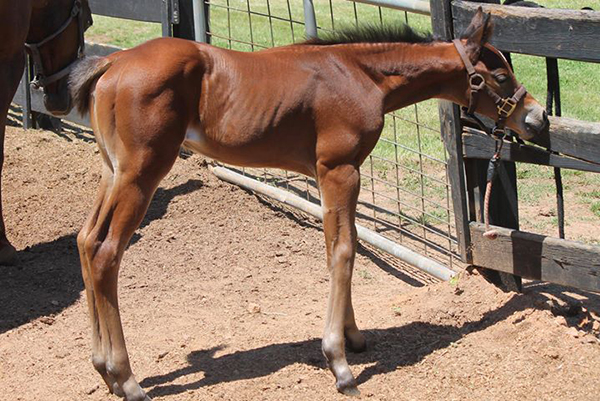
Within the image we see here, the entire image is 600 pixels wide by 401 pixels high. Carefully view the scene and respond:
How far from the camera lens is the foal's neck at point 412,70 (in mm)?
4703

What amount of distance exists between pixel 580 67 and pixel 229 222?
6.91 m

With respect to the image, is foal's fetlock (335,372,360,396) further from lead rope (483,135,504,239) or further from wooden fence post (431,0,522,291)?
wooden fence post (431,0,522,291)

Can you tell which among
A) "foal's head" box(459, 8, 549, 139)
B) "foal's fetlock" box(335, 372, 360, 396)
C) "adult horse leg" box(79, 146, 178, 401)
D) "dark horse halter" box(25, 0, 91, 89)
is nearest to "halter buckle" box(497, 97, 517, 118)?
"foal's head" box(459, 8, 549, 139)

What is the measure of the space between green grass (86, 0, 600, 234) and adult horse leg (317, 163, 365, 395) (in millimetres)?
1062

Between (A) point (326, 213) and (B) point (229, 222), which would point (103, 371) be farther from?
(B) point (229, 222)

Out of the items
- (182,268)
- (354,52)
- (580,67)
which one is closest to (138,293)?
(182,268)

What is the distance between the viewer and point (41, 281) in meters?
6.34

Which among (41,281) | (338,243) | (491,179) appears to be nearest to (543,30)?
(491,179)

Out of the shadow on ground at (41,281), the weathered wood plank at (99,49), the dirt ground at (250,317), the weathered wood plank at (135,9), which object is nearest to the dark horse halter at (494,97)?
the dirt ground at (250,317)

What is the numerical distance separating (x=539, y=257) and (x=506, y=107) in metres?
0.97

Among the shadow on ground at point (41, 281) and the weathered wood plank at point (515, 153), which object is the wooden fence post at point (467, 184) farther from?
the shadow on ground at point (41, 281)

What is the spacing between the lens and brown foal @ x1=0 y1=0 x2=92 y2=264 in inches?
244

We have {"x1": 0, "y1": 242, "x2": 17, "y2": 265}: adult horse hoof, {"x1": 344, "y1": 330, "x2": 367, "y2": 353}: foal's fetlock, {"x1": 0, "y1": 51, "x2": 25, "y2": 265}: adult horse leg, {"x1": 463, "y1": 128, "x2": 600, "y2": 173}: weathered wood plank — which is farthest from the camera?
{"x1": 0, "y1": 242, "x2": 17, "y2": 265}: adult horse hoof

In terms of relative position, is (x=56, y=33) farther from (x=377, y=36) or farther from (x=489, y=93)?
(x=489, y=93)
